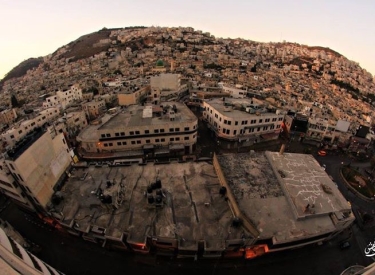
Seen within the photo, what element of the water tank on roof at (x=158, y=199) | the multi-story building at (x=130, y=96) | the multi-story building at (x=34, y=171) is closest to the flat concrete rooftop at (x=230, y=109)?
the multi-story building at (x=130, y=96)

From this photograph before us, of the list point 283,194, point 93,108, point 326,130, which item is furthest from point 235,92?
point 283,194

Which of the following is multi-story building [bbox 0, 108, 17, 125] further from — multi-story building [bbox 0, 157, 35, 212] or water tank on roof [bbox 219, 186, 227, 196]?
water tank on roof [bbox 219, 186, 227, 196]

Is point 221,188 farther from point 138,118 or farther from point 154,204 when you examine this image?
point 138,118

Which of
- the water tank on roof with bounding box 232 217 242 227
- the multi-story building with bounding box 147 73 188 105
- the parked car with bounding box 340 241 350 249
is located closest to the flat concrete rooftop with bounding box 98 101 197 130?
the multi-story building with bounding box 147 73 188 105

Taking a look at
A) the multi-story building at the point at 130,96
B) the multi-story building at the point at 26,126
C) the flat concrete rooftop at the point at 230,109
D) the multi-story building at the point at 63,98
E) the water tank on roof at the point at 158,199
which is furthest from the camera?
the multi-story building at the point at 63,98

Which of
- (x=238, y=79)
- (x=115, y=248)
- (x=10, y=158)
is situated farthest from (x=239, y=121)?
(x=238, y=79)

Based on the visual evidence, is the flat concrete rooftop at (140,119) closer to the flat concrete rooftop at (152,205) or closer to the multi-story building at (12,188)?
the flat concrete rooftop at (152,205)
